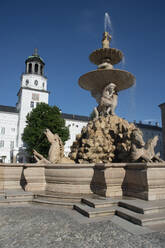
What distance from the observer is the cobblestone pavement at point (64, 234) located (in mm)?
3645

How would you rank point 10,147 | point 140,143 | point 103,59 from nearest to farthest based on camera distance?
1. point 140,143
2. point 103,59
3. point 10,147

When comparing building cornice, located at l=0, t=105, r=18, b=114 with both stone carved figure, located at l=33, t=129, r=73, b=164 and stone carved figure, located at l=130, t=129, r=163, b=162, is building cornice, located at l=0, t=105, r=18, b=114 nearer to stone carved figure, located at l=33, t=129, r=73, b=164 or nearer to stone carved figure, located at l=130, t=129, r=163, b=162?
stone carved figure, located at l=33, t=129, r=73, b=164

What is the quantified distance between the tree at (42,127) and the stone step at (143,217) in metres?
25.6

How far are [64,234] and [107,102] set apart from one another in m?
9.16

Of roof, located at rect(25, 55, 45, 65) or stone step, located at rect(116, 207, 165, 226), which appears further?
roof, located at rect(25, 55, 45, 65)

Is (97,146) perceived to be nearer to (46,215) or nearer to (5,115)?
(46,215)

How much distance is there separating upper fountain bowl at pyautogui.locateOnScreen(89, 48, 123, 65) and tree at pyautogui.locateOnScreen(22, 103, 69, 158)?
18955mm

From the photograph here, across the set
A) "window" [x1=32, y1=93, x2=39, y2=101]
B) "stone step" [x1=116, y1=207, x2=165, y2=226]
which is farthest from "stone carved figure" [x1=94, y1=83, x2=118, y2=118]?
"window" [x1=32, y1=93, x2=39, y2=101]

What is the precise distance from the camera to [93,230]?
14.2 feet

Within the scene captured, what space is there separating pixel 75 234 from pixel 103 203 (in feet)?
6.13

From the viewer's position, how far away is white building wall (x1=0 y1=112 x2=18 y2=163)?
166 ft

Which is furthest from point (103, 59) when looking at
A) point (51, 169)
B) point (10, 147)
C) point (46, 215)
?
point (10, 147)

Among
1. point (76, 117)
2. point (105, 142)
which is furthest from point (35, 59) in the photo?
point (105, 142)

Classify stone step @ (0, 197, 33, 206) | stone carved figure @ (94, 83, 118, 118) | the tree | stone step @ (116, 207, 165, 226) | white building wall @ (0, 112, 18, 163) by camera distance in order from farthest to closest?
white building wall @ (0, 112, 18, 163) < the tree < stone carved figure @ (94, 83, 118, 118) < stone step @ (0, 197, 33, 206) < stone step @ (116, 207, 165, 226)
